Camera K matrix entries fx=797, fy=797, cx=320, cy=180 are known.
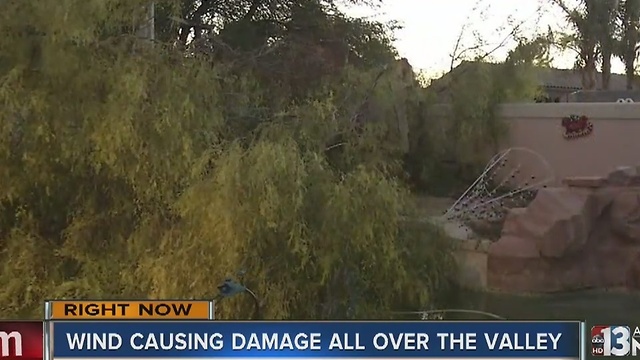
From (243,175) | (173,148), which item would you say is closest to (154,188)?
(173,148)

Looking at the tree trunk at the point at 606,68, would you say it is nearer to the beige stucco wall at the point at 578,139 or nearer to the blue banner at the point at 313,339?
the beige stucco wall at the point at 578,139

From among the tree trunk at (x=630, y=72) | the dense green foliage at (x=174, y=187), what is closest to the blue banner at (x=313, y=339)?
the dense green foliage at (x=174, y=187)

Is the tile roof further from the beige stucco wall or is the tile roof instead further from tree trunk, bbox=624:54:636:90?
the beige stucco wall

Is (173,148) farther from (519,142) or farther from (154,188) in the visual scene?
(519,142)

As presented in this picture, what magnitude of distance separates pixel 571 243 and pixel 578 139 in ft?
6.03

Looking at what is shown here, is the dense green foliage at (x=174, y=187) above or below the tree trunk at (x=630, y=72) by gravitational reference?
below

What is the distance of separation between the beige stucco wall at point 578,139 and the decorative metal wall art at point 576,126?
0.05 metres

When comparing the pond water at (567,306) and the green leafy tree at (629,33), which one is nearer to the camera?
the pond water at (567,306)

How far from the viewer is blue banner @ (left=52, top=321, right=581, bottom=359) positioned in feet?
10.8

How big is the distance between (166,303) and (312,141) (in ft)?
6.43

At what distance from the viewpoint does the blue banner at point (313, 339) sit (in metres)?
3.29

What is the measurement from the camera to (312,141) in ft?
17.5

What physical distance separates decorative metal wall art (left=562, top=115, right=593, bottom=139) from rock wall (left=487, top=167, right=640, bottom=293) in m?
1.14

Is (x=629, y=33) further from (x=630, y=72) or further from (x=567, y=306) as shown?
(x=567, y=306)
